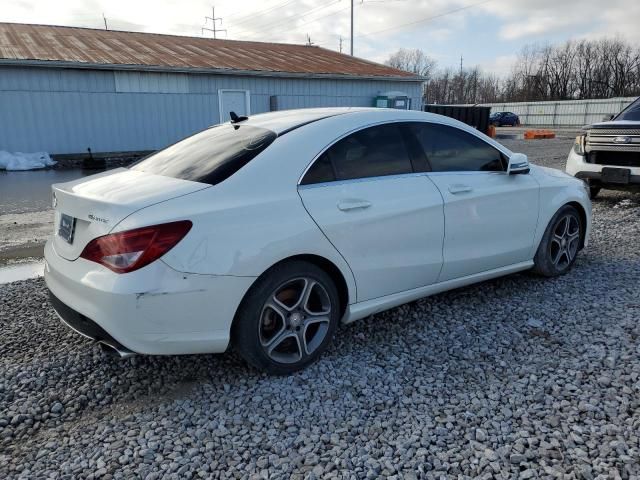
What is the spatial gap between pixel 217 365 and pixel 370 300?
1.09 metres

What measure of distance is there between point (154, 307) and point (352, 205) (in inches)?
53.4

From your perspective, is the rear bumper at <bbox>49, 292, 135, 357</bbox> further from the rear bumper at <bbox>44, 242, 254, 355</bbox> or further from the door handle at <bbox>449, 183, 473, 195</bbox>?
the door handle at <bbox>449, 183, 473, 195</bbox>

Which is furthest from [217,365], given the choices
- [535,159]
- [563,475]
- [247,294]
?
[535,159]

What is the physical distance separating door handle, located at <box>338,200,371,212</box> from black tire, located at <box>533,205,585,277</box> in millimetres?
2181

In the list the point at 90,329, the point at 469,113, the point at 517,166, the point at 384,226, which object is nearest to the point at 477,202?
the point at 517,166

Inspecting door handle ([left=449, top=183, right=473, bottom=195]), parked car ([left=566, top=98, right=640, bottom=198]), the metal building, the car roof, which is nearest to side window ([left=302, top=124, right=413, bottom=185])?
the car roof

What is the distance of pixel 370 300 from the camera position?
11.4 ft

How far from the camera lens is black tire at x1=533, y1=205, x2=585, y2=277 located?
4.70m

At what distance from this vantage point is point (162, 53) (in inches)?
787

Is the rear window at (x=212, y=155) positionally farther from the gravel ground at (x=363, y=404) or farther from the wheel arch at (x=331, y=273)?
the gravel ground at (x=363, y=404)

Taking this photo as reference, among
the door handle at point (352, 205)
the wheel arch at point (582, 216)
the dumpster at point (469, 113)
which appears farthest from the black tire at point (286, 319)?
the dumpster at point (469, 113)

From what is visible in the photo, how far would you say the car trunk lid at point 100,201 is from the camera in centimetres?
276

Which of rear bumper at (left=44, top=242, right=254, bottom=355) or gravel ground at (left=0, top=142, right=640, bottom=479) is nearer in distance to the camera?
gravel ground at (left=0, top=142, right=640, bottom=479)

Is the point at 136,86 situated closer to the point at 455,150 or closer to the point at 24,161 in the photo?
the point at 24,161
